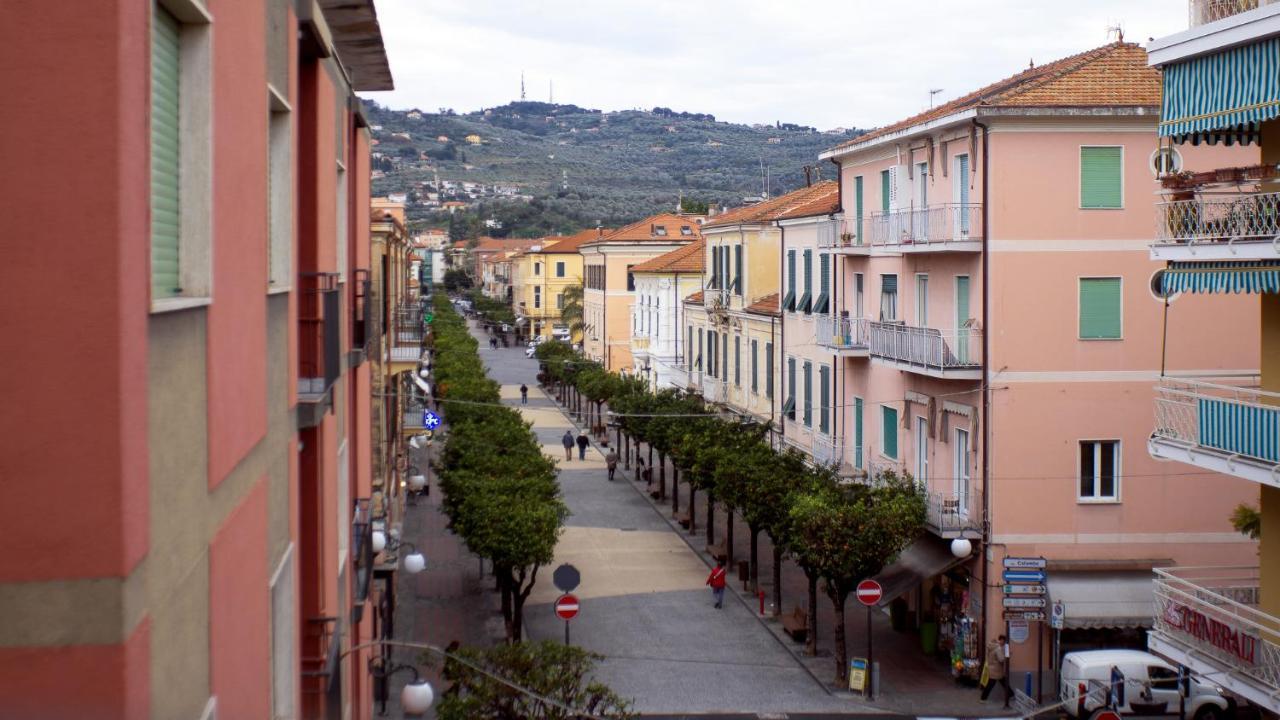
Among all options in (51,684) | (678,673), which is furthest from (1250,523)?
(51,684)

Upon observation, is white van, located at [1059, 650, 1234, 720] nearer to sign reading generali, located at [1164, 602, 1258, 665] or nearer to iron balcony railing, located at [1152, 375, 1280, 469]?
sign reading generali, located at [1164, 602, 1258, 665]

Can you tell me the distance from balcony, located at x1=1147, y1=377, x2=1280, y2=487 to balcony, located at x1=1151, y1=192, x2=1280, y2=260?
1581 millimetres

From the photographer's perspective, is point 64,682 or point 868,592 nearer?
point 64,682

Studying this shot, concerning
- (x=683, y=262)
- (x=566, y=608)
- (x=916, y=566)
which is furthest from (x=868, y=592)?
(x=683, y=262)

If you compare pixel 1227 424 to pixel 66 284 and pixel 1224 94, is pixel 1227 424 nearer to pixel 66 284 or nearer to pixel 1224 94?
pixel 1224 94

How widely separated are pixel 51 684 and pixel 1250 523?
19.1m

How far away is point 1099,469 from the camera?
27.6 metres

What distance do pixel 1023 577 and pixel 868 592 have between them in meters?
3.44

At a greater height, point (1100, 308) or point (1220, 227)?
point (1220, 227)

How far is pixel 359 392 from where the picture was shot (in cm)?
1883

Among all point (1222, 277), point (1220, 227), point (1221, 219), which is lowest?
point (1222, 277)

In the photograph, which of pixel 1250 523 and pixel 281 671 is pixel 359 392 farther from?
pixel 1250 523

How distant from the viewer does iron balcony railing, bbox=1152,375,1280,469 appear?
15836 millimetres

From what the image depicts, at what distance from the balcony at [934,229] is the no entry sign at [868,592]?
7.19 m
